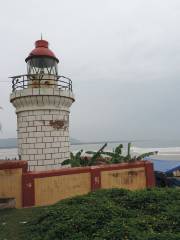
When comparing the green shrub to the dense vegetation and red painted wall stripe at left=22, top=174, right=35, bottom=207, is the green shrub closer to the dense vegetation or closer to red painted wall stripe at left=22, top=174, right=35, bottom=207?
red painted wall stripe at left=22, top=174, right=35, bottom=207

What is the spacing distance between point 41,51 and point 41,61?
52cm

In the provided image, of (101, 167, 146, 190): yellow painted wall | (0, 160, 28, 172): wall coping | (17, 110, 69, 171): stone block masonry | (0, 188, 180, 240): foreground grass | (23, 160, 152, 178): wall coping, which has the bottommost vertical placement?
(0, 188, 180, 240): foreground grass

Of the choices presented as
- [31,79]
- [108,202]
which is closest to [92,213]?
[108,202]

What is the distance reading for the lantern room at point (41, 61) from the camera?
16.2 meters

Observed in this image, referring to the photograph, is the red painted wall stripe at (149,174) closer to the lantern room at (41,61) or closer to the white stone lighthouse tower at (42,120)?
the white stone lighthouse tower at (42,120)

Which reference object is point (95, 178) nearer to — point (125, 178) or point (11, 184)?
point (125, 178)

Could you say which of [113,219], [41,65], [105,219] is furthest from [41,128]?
[113,219]

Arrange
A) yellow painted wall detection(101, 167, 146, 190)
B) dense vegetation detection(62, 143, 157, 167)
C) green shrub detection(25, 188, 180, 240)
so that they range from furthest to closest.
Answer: dense vegetation detection(62, 143, 157, 167) < yellow painted wall detection(101, 167, 146, 190) < green shrub detection(25, 188, 180, 240)

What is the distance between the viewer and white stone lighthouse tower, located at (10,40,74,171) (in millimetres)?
14930

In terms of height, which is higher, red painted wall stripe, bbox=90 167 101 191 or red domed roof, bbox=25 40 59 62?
red domed roof, bbox=25 40 59 62

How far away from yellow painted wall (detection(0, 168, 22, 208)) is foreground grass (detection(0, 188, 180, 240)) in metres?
1.18

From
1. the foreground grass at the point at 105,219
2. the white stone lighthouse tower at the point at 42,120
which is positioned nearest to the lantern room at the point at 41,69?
the white stone lighthouse tower at the point at 42,120

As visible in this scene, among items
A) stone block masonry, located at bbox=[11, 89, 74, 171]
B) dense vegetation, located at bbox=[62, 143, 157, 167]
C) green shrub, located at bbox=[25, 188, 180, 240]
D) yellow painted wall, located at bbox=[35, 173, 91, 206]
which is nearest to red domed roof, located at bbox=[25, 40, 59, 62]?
stone block masonry, located at bbox=[11, 89, 74, 171]

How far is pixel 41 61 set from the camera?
1630 centimetres
